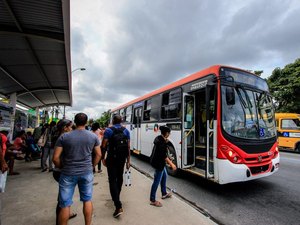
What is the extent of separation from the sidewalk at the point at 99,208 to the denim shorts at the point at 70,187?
82 cm

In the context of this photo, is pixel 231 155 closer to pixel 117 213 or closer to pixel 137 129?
pixel 117 213

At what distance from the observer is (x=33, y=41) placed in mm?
6941

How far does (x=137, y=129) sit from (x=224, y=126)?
19.2 feet

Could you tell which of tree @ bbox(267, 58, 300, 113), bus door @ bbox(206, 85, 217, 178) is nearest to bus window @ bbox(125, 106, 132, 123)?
bus door @ bbox(206, 85, 217, 178)

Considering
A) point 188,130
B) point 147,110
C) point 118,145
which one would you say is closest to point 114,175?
point 118,145

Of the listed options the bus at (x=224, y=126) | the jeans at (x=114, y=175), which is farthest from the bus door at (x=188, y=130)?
the jeans at (x=114, y=175)

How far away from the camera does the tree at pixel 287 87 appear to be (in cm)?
1986

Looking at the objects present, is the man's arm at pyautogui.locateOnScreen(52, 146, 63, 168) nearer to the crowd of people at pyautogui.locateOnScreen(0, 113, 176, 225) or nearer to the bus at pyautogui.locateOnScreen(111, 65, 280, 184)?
the crowd of people at pyautogui.locateOnScreen(0, 113, 176, 225)

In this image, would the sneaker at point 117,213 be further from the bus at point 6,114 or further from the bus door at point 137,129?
the bus at point 6,114

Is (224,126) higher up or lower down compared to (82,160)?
higher up

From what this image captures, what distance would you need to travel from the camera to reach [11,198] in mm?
4227

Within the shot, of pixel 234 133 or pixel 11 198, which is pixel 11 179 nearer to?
pixel 11 198

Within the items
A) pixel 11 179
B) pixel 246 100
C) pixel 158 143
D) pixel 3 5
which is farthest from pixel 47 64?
pixel 246 100

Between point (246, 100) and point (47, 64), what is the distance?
28.9 ft
